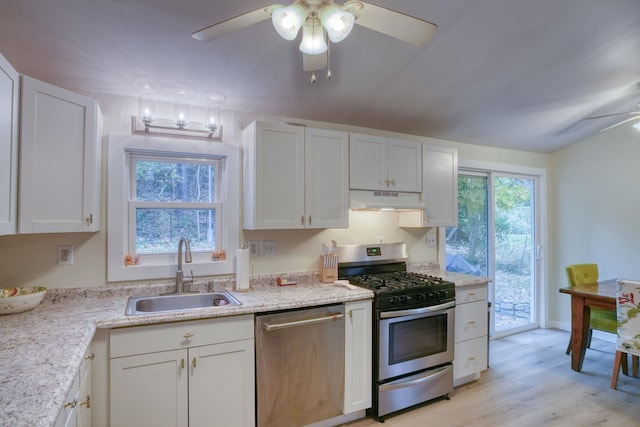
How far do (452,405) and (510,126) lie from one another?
2751 mm

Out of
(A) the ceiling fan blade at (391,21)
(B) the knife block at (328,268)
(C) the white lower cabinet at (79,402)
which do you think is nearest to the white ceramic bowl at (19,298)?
(C) the white lower cabinet at (79,402)

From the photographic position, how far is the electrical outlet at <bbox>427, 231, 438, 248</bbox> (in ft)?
11.8

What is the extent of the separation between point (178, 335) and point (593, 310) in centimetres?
382

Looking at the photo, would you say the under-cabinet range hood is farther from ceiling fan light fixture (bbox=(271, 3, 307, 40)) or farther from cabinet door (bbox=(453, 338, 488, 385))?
ceiling fan light fixture (bbox=(271, 3, 307, 40))

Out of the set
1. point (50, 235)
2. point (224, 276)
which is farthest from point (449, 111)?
point (50, 235)

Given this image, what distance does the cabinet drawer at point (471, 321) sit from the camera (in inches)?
115

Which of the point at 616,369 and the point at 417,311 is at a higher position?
the point at 417,311

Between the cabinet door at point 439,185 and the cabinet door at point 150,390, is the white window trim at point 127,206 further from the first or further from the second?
the cabinet door at point 439,185

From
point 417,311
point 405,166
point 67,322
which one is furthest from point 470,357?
point 67,322

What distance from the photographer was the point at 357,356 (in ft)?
7.93

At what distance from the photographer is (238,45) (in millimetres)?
2002

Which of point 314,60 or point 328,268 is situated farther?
point 328,268

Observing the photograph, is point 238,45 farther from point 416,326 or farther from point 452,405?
point 452,405

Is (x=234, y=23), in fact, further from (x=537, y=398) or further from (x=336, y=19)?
(x=537, y=398)
